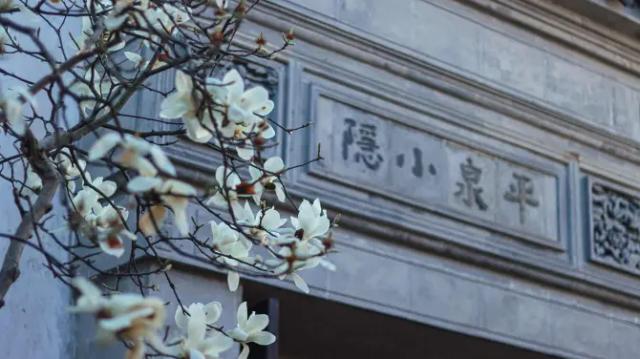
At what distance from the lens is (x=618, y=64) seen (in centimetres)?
784

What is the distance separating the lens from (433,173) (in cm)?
670

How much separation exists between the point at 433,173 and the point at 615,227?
53.2 inches

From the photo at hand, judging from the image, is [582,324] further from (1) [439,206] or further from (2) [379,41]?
(2) [379,41]

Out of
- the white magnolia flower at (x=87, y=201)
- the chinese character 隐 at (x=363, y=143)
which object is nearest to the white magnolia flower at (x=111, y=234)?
the white magnolia flower at (x=87, y=201)

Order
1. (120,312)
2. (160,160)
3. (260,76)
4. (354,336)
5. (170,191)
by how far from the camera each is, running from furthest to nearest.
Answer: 1. (354,336)
2. (260,76)
3. (170,191)
4. (160,160)
5. (120,312)

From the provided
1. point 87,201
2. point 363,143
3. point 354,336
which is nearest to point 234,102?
point 87,201

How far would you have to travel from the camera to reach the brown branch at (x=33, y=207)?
324cm

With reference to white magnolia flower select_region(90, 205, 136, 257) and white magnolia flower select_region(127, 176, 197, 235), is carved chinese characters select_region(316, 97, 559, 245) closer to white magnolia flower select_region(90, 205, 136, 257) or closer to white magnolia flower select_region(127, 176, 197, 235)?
white magnolia flower select_region(90, 205, 136, 257)

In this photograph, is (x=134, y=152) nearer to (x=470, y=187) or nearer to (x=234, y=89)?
(x=234, y=89)

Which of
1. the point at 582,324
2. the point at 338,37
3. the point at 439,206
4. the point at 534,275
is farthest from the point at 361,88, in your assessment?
the point at 582,324

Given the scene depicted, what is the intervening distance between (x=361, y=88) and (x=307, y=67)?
31 cm

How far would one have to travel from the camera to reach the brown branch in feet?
10.6

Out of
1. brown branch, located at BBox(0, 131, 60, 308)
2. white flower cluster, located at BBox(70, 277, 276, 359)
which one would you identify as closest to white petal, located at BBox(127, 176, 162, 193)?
white flower cluster, located at BBox(70, 277, 276, 359)

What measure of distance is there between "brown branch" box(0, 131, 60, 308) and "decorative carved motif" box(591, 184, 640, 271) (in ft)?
14.9
